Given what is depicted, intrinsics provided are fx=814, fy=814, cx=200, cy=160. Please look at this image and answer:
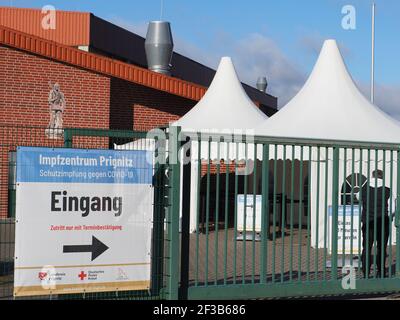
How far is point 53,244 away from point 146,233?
119cm

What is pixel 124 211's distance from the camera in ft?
31.8

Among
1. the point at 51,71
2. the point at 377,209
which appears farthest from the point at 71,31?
the point at 377,209

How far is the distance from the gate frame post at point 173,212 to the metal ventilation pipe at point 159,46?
24.4m

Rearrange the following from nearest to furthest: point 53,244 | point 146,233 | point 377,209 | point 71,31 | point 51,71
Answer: point 53,244 → point 146,233 → point 377,209 → point 51,71 → point 71,31

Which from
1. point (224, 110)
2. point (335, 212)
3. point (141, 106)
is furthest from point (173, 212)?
point (141, 106)

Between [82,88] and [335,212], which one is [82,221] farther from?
[82,88]

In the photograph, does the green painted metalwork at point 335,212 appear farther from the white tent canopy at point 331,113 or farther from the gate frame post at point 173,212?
the white tent canopy at point 331,113

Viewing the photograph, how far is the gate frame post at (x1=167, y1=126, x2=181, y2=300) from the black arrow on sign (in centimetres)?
92

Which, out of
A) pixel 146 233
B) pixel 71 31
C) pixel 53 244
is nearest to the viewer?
pixel 53 244

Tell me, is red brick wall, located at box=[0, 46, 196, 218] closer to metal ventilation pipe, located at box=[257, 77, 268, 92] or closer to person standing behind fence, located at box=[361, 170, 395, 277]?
person standing behind fence, located at box=[361, 170, 395, 277]

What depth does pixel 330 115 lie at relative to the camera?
20.1 m

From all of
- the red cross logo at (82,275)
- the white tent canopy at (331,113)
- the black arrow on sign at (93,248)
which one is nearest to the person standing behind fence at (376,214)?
the black arrow on sign at (93,248)

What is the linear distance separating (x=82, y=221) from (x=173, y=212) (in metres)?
1.20

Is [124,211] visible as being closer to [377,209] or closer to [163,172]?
[163,172]
